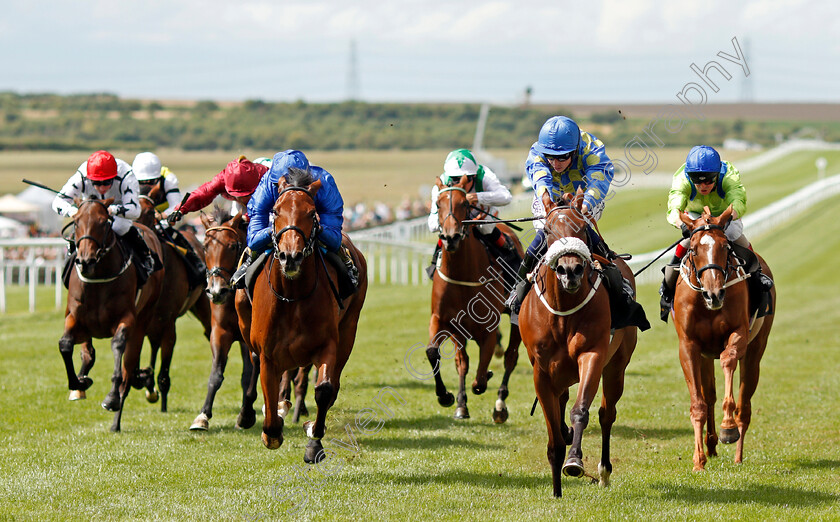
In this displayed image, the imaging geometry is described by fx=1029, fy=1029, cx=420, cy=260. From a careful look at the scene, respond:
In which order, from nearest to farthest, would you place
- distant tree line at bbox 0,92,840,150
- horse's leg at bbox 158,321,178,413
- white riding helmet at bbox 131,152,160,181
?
horse's leg at bbox 158,321,178,413 → white riding helmet at bbox 131,152,160,181 → distant tree line at bbox 0,92,840,150

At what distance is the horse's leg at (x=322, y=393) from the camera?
668 cm

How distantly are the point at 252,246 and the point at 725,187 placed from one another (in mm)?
3578

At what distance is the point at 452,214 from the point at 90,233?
9.54ft

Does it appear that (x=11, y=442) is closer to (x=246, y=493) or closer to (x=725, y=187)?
(x=246, y=493)

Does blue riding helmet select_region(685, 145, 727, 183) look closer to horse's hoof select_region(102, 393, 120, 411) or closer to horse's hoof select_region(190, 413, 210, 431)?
horse's hoof select_region(190, 413, 210, 431)

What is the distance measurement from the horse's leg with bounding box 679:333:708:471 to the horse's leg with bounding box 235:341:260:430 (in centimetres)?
325

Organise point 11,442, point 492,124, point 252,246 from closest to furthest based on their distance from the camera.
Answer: point 252,246 → point 11,442 → point 492,124

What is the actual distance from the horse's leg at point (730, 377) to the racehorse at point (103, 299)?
475cm

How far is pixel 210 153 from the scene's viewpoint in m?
61.6

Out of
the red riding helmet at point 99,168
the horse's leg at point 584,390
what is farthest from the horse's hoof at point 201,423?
the horse's leg at point 584,390

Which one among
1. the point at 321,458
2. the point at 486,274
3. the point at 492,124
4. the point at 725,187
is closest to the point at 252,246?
the point at 321,458

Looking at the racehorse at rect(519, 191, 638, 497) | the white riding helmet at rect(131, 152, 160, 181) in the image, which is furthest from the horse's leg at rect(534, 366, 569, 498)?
the white riding helmet at rect(131, 152, 160, 181)

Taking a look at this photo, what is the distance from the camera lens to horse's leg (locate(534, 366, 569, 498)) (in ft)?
21.1

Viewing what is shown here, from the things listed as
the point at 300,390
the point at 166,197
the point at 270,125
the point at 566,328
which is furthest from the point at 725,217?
the point at 270,125
